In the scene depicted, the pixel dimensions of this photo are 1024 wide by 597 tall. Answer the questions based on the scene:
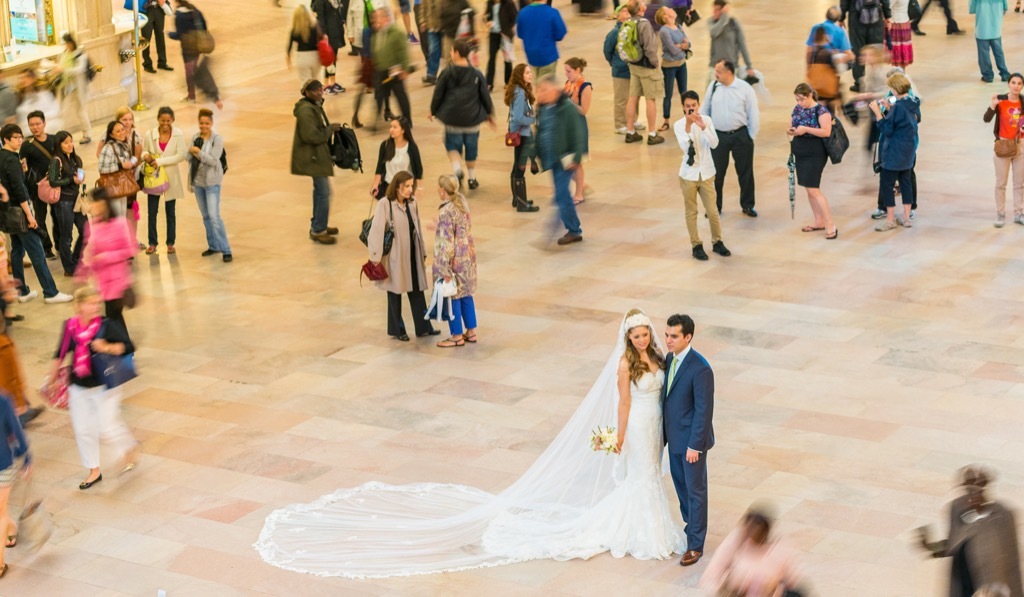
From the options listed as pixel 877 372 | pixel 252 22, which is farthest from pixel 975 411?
pixel 252 22

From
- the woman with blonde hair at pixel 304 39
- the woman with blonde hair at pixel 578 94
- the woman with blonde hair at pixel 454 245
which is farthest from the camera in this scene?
the woman with blonde hair at pixel 304 39

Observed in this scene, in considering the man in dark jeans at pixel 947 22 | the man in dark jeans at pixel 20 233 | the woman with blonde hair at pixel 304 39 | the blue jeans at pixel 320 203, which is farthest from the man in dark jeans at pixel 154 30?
the man in dark jeans at pixel 947 22

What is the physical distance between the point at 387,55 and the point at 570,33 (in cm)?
735

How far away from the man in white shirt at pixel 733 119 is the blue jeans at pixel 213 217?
16.5 ft

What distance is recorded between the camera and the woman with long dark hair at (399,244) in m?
13.5

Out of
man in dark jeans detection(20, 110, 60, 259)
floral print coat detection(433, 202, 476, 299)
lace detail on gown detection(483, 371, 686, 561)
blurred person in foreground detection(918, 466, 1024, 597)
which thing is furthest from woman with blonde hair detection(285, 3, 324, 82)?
blurred person in foreground detection(918, 466, 1024, 597)

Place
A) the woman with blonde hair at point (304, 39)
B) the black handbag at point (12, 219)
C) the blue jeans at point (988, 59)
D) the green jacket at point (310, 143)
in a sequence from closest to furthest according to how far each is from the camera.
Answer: the black handbag at point (12, 219) → the green jacket at point (310, 143) → the woman with blonde hair at point (304, 39) → the blue jeans at point (988, 59)

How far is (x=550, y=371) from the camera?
42.5 feet

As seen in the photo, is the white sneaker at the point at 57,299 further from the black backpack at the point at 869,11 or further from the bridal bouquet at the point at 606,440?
the black backpack at the point at 869,11

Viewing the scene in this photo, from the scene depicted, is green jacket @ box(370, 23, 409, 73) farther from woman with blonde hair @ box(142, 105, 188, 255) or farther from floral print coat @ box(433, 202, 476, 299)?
floral print coat @ box(433, 202, 476, 299)

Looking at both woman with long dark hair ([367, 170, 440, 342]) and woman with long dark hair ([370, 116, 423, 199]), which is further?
woman with long dark hair ([370, 116, 423, 199])

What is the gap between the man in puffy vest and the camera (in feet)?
72.2

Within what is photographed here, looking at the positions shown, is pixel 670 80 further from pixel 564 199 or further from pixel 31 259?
pixel 31 259

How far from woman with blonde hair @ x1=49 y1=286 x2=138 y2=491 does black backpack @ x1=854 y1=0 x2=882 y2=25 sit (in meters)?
14.0
